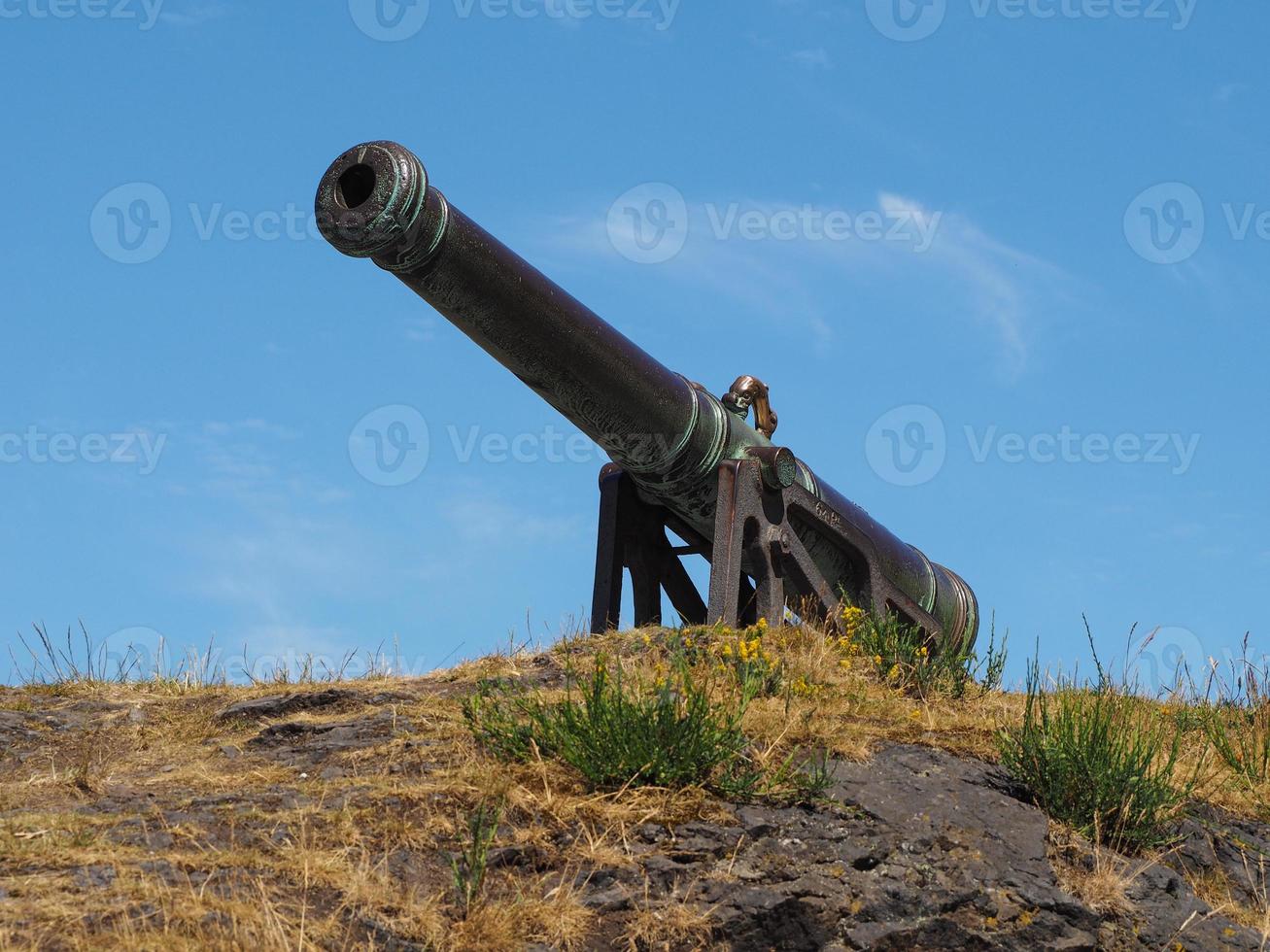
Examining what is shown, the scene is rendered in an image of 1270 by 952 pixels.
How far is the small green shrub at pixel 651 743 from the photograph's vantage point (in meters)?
7.33

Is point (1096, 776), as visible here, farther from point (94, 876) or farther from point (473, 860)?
point (94, 876)

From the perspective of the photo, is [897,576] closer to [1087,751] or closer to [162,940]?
[1087,751]

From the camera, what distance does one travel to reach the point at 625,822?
7.06 meters

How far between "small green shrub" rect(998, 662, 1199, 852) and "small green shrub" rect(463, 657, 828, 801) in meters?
1.21

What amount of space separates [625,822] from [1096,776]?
8.19 feet

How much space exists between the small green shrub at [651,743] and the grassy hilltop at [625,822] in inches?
0.6

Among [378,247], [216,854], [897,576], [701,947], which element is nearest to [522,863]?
[701,947]

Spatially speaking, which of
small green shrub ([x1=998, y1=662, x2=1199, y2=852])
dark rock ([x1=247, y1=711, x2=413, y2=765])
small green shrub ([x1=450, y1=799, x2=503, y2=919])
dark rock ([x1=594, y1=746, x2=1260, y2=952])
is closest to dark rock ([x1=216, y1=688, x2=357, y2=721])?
dark rock ([x1=247, y1=711, x2=413, y2=765])

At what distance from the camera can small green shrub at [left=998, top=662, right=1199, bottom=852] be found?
790cm

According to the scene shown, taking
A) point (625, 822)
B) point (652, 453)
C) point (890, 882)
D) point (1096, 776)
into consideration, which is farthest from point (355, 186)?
point (1096, 776)

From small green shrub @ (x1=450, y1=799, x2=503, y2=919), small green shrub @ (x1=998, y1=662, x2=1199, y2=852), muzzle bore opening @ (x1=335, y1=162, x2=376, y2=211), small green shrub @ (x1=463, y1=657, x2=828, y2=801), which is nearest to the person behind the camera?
small green shrub @ (x1=450, y1=799, x2=503, y2=919)

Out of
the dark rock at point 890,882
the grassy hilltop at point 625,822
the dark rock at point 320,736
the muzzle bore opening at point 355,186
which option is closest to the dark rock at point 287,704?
the grassy hilltop at point 625,822

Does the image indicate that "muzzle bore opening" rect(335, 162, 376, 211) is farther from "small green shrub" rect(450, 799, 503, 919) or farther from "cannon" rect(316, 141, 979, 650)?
"small green shrub" rect(450, 799, 503, 919)

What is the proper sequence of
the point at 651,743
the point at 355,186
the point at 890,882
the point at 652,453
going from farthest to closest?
the point at 652,453, the point at 355,186, the point at 651,743, the point at 890,882
